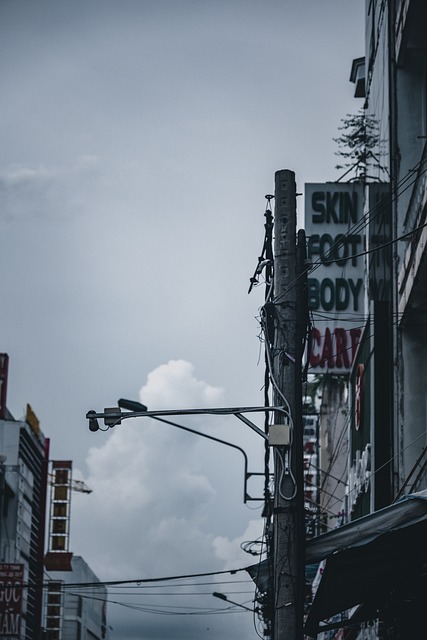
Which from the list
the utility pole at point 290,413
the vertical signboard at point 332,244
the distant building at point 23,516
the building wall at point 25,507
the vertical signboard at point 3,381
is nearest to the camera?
the utility pole at point 290,413

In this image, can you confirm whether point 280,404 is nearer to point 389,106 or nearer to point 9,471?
point 389,106

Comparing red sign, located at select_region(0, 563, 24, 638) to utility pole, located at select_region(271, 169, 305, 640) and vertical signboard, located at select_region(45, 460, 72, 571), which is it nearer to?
vertical signboard, located at select_region(45, 460, 72, 571)

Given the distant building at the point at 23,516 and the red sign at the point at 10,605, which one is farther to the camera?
the distant building at the point at 23,516

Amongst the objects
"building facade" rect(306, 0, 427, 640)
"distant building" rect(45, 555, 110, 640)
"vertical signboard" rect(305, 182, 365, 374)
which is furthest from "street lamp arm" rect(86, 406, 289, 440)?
"distant building" rect(45, 555, 110, 640)

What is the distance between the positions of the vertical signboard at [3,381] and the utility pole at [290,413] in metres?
66.9

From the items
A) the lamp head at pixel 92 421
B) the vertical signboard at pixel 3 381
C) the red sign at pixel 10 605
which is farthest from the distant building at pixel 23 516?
the lamp head at pixel 92 421

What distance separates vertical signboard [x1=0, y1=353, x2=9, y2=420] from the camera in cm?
7962

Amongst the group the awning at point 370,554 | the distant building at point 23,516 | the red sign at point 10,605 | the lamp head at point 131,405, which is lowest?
the awning at point 370,554

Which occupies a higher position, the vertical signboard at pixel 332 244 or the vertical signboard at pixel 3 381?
the vertical signboard at pixel 3 381

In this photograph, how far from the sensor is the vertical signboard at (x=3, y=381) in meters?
79.6

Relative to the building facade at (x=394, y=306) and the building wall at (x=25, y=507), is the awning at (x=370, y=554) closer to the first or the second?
the building facade at (x=394, y=306)

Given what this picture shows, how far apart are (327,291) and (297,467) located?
16.5m

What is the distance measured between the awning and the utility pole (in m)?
0.66

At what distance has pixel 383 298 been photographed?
23281 mm
